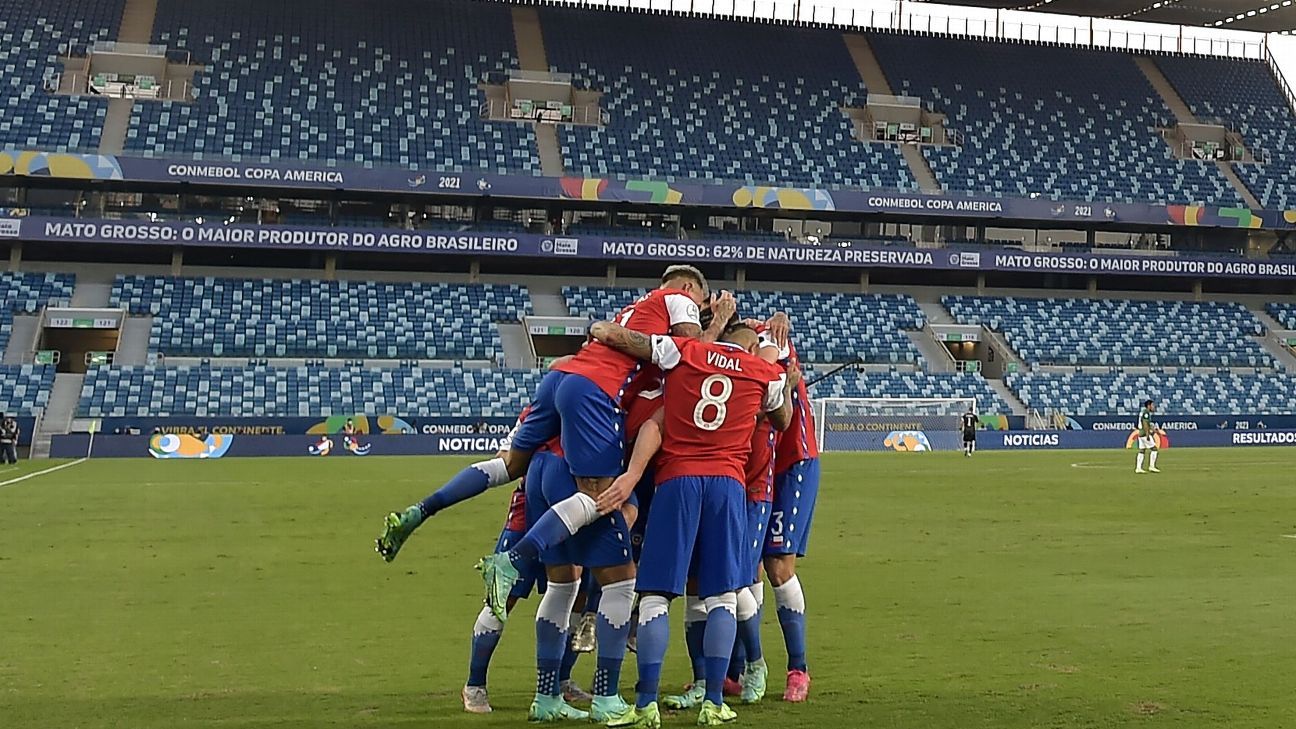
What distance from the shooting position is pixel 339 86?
179 feet

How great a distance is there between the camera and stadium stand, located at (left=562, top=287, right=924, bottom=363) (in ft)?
171

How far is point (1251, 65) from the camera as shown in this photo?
69125 millimetres

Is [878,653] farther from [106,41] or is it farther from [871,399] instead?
[106,41]

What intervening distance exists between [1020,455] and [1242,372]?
20.3 m

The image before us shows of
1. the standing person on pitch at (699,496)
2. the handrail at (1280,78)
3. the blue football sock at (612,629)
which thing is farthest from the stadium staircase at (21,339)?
the handrail at (1280,78)

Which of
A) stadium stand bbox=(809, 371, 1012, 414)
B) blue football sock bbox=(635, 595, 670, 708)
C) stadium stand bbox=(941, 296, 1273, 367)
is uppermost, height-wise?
stadium stand bbox=(941, 296, 1273, 367)

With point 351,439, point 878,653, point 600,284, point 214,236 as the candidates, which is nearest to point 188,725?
point 878,653

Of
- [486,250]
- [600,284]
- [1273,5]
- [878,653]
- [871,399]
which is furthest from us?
[1273,5]

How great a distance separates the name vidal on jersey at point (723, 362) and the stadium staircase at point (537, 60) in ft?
150

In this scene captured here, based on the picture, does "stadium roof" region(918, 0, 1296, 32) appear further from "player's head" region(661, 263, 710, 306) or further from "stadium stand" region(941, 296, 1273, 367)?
"player's head" region(661, 263, 710, 306)

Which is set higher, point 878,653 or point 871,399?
point 871,399

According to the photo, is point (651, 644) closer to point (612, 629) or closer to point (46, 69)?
point (612, 629)

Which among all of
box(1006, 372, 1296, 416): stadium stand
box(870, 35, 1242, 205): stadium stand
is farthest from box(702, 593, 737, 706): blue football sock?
box(870, 35, 1242, 205): stadium stand

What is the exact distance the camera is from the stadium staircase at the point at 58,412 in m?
38.2
